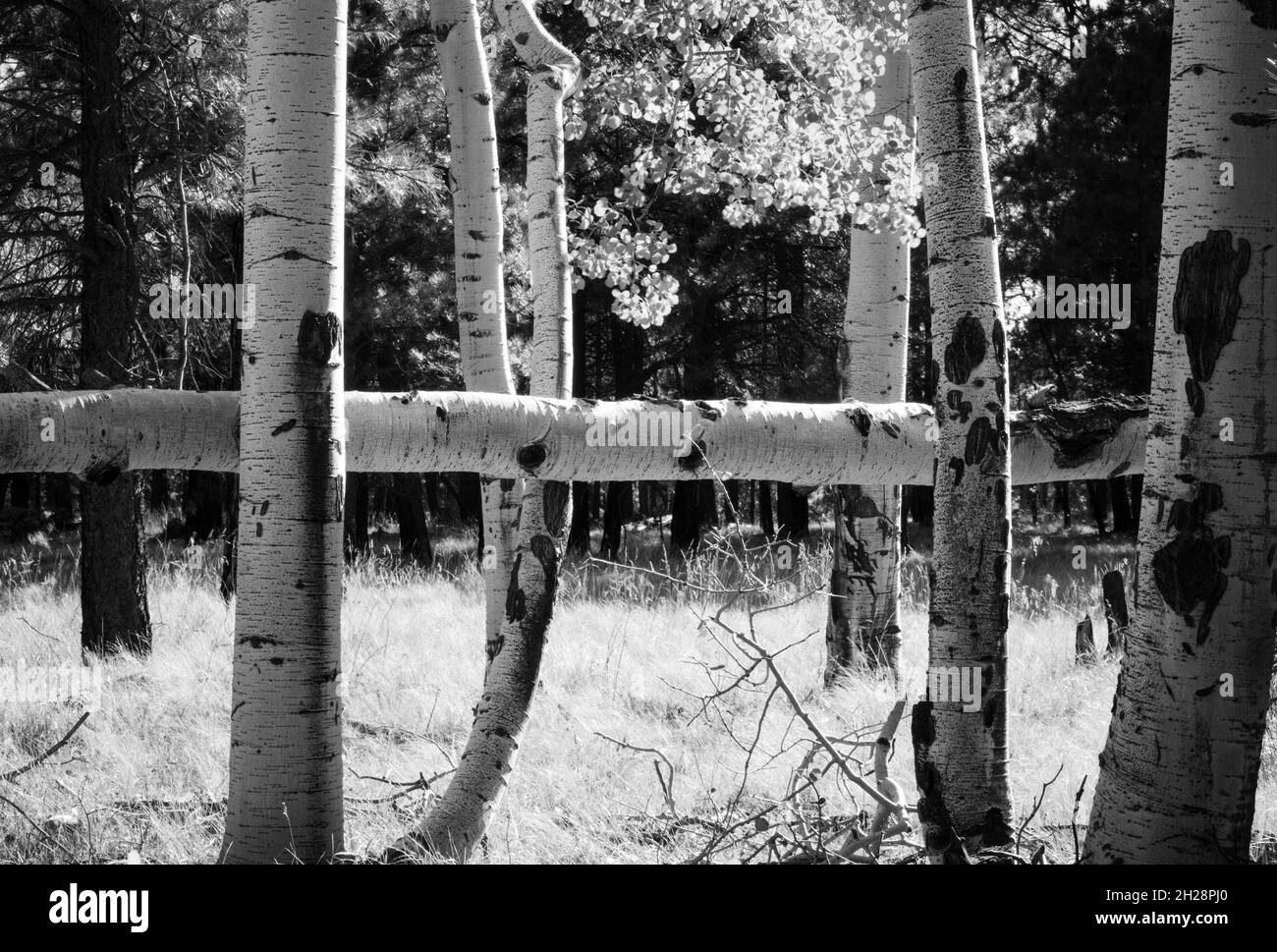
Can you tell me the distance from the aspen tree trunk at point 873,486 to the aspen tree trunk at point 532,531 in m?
2.77

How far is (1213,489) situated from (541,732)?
3728 mm

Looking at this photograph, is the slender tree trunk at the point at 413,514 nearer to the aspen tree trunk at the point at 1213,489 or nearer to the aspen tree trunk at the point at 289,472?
the aspen tree trunk at the point at 289,472

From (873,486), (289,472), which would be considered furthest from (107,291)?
(873,486)

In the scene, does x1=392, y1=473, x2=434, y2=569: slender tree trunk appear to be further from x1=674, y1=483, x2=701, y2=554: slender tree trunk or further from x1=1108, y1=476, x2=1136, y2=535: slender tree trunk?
x1=1108, y1=476, x2=1136, y2=535: slender tree trunk

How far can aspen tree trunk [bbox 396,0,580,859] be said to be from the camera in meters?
3.68

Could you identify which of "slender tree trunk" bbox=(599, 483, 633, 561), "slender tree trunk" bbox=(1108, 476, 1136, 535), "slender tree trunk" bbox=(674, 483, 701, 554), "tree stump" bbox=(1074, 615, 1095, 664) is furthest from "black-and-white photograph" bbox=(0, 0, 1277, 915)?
"slender tree trunk" bbox=(1108, 476, 1136, 535)

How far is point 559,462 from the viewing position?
13.8 ft

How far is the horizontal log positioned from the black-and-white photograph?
0.7 inches

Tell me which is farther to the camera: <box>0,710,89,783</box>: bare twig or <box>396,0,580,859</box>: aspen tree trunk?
<box>0,710,89,783</box>: bare twig

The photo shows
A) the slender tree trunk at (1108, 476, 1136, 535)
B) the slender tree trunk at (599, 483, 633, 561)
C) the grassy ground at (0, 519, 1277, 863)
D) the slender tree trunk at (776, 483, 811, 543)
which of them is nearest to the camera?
the grassy ground at (0, 519, 1277, 863)

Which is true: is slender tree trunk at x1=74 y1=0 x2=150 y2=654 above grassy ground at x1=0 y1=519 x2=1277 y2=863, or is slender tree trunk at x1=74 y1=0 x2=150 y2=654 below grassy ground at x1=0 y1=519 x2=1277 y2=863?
above

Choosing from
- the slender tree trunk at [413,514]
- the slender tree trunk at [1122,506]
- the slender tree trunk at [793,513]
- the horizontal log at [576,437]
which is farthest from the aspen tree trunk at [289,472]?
the slender tree trunk at [1122,506]

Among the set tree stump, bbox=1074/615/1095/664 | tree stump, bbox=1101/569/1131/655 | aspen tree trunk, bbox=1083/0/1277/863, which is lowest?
tree stump, bbox=1074/615/1095/664
